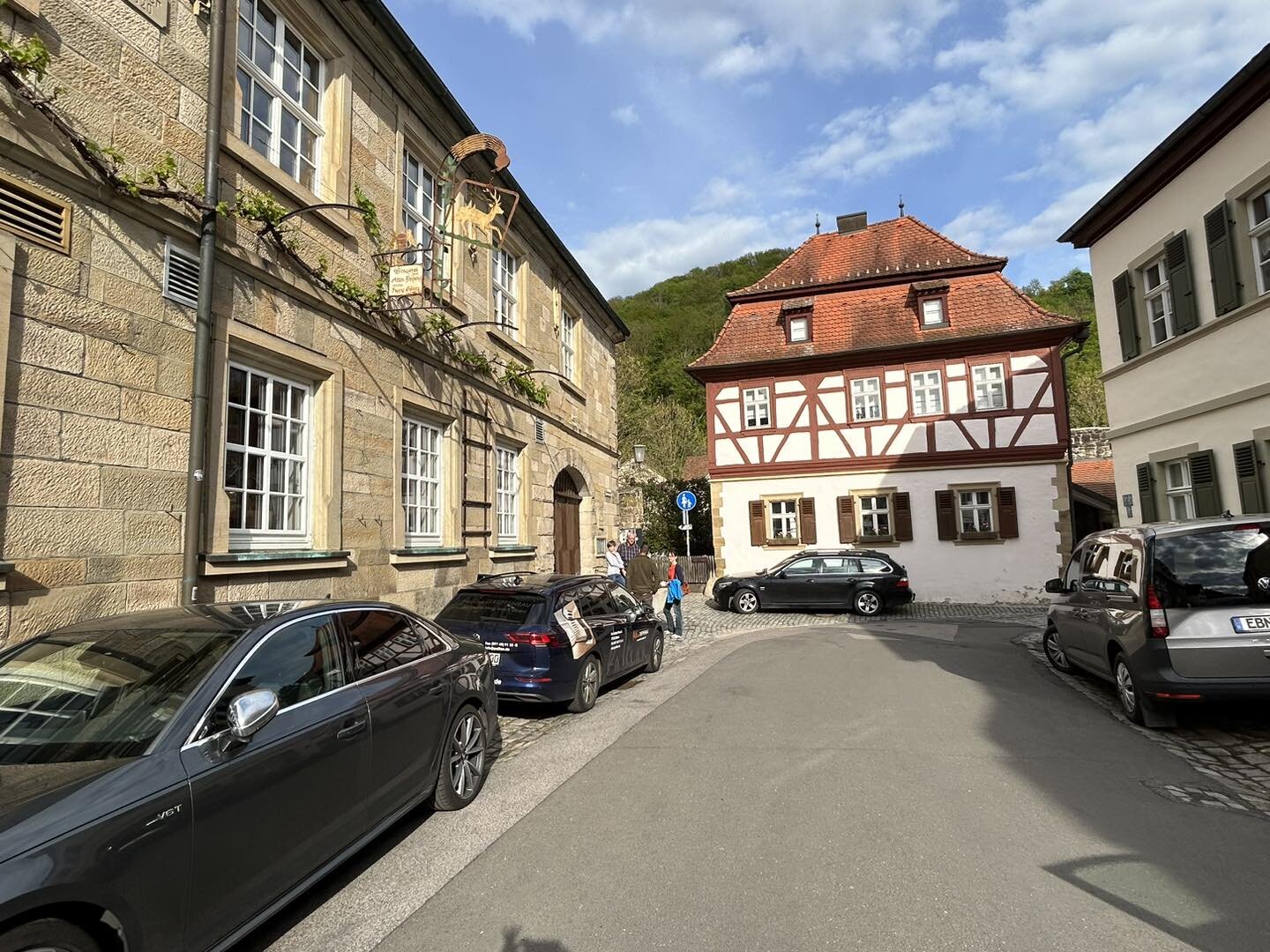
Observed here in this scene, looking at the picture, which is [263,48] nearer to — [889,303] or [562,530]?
[562,530]

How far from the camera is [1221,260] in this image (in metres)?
10.1

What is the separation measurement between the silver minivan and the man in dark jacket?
831 cm

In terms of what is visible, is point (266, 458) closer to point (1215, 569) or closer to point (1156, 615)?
point (1156, 615)

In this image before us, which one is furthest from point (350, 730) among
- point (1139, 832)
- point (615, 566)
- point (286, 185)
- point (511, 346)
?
point (615, 566)

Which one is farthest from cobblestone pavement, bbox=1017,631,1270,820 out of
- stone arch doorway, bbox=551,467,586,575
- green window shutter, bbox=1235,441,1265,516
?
stone arch doorway, bbox=551,467,586,575

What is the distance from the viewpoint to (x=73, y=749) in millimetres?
2582

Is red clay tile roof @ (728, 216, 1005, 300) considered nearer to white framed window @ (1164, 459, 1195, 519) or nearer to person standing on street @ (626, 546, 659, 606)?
white framed window @ (1164, 459, 1195, 519)

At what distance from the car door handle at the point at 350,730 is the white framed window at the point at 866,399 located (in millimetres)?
19898

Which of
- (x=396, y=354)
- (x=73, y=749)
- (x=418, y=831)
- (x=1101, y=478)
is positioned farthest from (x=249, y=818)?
(x=1101, y=478)

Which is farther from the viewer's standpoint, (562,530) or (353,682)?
(562,530)

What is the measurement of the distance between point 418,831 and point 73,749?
6.83 feet

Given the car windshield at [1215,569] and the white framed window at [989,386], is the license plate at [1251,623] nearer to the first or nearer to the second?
the car windshield at [1215,569]

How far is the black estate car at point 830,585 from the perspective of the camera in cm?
1653

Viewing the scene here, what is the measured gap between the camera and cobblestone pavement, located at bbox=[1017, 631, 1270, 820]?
179 inches
